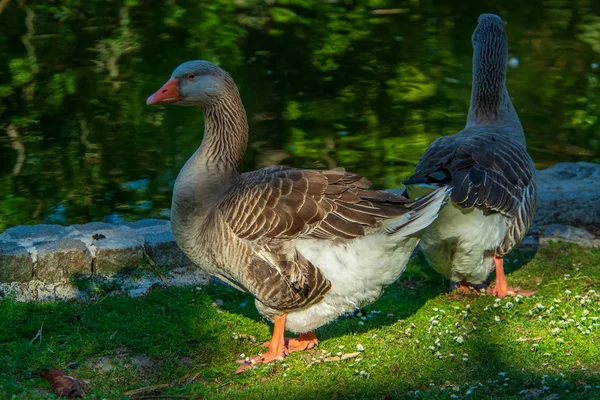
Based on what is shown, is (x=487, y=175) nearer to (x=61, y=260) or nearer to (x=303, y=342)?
(x=303, y=342)

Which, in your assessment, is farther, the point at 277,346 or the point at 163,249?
the point at 163,249

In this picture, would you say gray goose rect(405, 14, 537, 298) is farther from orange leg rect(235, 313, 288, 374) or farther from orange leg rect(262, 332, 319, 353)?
orange leg rect(235, 313, 288, 374)

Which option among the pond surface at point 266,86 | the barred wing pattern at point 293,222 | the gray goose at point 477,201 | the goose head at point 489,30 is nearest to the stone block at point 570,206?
the gray goose at point 477,201

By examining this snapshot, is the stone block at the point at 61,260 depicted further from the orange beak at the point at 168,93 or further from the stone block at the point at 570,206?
the stone block at the point at 570,206

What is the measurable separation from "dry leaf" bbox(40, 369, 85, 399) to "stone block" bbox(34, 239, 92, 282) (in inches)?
54.0

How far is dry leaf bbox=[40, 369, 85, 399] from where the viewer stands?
475 cm

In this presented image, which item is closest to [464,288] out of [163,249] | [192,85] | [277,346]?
[277,346]

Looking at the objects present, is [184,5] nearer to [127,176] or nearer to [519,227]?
[127,176]

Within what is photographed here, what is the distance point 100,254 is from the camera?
6.39 meters

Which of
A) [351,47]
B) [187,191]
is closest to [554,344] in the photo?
[187,191]

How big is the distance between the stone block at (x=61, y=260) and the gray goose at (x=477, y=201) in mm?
2596

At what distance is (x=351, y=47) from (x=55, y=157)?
533 cm

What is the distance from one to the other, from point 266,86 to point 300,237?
659cm

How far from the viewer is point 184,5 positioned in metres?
14.8
